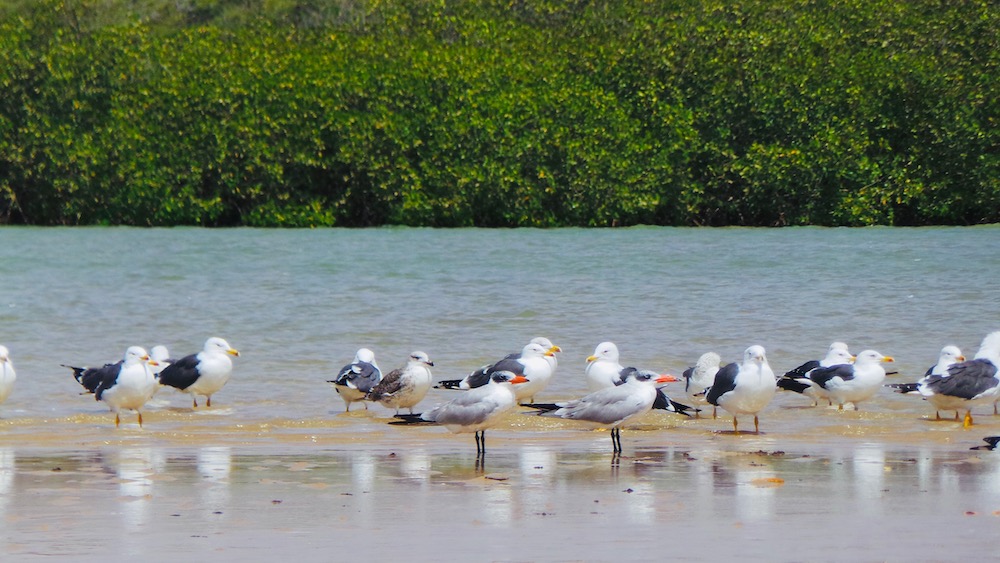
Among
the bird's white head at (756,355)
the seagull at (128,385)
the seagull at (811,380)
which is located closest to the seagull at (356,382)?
the seagull at (128,385)

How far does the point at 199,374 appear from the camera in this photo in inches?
497

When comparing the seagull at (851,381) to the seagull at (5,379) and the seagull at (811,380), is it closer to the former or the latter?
the seagull at (811,380)

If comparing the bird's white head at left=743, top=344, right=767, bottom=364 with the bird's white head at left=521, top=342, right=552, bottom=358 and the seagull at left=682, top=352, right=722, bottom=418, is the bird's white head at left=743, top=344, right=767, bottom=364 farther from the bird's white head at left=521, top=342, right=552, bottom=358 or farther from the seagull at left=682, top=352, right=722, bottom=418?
the bird's white head at left=521, top=342, right=552, bottom=358

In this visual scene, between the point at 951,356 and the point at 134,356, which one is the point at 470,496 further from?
the point at 951,356

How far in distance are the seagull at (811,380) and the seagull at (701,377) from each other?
552 mm

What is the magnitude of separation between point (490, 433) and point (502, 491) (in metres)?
2.63

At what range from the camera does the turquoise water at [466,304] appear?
15531mm

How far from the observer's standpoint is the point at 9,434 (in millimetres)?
10891

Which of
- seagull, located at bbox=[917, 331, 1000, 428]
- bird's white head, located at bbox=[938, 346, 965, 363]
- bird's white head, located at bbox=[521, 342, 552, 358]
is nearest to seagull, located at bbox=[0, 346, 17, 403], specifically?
bird's white head, located at bbox=[521, 342, 552, 358]

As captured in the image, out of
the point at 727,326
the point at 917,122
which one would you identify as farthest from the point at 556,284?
the point at 917,122

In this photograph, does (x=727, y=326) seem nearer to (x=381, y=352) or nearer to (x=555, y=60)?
(x=381, y=352)

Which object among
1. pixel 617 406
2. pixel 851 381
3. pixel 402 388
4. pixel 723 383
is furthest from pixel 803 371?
pixel 402 388

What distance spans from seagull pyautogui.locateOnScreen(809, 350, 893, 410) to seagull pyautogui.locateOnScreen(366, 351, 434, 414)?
10.1ft

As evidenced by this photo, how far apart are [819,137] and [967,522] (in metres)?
38.5
